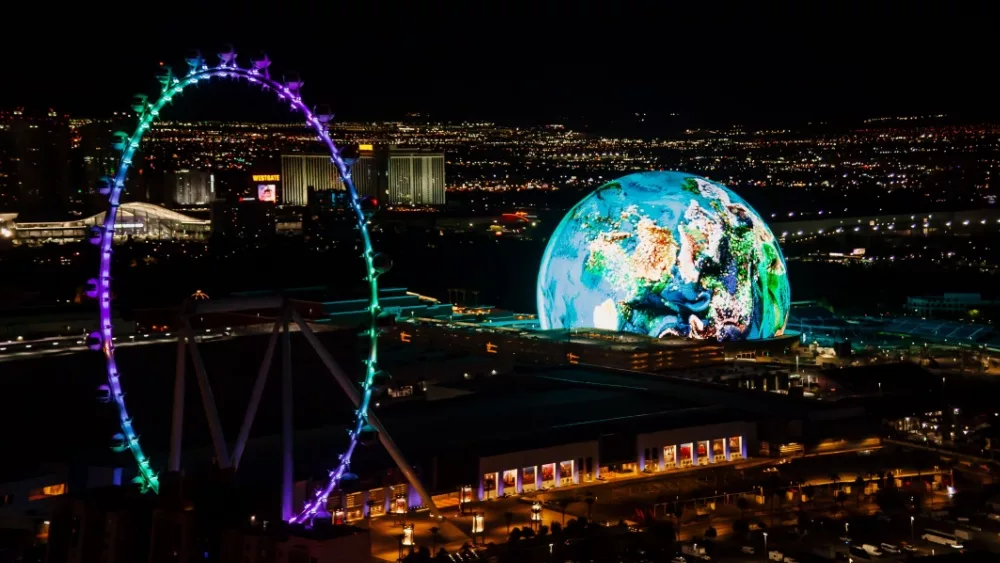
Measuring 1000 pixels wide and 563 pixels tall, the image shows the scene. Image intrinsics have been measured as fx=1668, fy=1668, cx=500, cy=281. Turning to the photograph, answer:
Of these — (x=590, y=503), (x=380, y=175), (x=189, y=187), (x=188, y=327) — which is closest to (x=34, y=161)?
(x=189, y=187)

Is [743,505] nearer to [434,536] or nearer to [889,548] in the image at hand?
[889,548]

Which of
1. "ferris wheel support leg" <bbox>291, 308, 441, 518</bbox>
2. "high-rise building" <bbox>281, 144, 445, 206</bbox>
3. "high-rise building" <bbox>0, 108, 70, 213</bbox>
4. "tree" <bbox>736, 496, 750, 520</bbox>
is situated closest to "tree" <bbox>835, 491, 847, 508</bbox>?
"tree" <bbox>736, 496, 750, 520</bbox>

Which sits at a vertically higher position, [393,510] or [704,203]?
[704,203]

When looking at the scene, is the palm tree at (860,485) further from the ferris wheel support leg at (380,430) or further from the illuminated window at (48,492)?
the illuminated window at (48,492)

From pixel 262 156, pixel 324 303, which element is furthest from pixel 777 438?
pixel 262 156

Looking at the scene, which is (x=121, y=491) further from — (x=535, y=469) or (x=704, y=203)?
(x=704, y=203)
